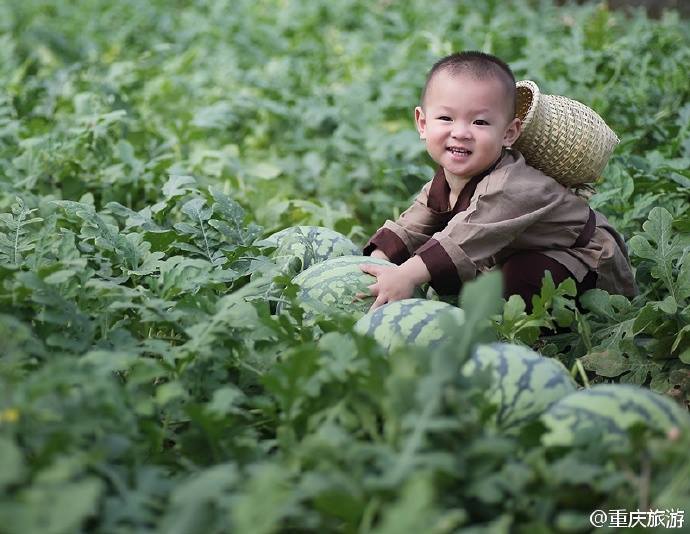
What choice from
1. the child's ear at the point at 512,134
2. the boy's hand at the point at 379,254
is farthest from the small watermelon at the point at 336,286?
the child's ear at the point at 512,134

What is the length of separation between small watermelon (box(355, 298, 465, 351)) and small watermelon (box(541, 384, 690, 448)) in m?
0.53

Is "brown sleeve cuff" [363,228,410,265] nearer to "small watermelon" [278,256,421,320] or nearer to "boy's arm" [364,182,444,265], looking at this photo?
"boy's arm" [364,182,444,265]

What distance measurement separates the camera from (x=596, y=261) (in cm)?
378

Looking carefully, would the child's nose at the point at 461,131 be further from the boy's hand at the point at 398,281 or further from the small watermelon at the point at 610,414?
the small watermelon at the point at 610,414

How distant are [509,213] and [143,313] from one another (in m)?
1.39

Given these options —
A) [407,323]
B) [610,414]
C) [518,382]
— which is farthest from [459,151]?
[610,414]

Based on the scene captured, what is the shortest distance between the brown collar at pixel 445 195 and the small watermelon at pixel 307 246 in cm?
36

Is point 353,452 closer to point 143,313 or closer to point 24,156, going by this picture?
point 143,313

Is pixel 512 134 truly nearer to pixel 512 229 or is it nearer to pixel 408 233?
pixel 512 229

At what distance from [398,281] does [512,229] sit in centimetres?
46

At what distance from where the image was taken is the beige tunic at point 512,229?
3.52 metres

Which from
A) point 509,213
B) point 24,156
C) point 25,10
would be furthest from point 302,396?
point 25,10

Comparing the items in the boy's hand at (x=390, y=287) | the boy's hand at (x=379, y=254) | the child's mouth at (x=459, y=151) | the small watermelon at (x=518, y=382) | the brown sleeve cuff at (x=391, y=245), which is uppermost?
the child's mouth at (x=459, y=151)

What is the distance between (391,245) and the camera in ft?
13.0
